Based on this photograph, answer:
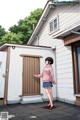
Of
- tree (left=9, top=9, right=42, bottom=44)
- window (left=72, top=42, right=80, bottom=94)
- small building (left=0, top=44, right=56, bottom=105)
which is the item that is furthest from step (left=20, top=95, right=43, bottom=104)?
tree (left=9, top=9, right=42, bottom=44)

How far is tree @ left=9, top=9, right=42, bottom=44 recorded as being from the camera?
29.3 metres

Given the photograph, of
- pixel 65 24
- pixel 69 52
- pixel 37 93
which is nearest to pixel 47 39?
pixel 65 24

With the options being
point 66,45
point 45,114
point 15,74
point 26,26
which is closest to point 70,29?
point 66,45

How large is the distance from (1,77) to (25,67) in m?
1.18

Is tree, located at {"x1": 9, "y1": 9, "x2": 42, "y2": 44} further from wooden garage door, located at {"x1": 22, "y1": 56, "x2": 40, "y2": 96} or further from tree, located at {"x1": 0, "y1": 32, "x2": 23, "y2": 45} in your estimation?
wooden garage door, located at {"x1": 22, "y1": 56, "x2": 40, "y2": 96}

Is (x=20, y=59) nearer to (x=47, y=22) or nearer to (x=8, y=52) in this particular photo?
(x=8, y=52)

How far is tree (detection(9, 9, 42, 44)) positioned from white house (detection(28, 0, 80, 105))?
62.9 feet

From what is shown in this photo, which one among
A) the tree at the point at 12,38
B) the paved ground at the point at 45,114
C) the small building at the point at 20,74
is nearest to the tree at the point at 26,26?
the tree at the point at 12,38

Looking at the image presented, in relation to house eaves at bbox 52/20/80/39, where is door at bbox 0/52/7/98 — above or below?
below

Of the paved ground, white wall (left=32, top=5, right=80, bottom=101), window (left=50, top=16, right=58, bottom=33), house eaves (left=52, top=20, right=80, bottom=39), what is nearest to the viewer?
→ the paved ground

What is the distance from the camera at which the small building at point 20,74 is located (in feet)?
24.8

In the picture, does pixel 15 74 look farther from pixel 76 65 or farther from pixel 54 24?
pixel 54 24

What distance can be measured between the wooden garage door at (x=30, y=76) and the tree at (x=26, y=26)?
20.8 meters

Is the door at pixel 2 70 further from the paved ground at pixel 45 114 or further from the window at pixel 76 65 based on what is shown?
the window at pixel 76 65
